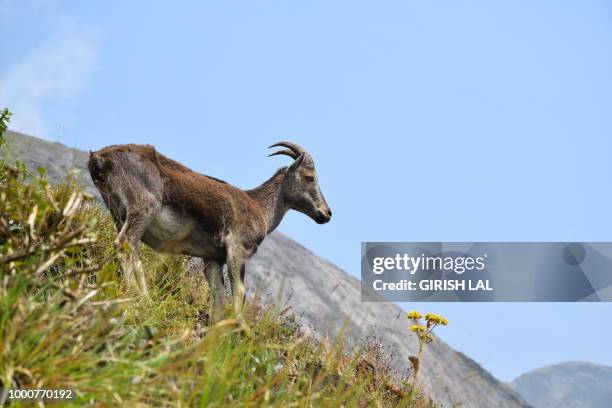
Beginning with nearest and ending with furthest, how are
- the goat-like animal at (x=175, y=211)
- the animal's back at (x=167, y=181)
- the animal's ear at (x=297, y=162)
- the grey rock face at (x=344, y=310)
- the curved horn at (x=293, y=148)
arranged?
1. the goat-like animal at (x=175, y=211)
2. the animal's back at (x=167, y=181)
3. the animal's ear at (x=297, y=162)
4. the curved horn at (x=293, y=148)
5. the grey rock face at (x=344, y=310)

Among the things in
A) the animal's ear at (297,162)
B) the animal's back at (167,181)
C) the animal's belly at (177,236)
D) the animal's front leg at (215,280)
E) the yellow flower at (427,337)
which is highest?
the animal's ear at (297,162)

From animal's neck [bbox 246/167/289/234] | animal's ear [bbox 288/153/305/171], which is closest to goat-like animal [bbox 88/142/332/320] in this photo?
animal's neck [bbox 246/167/289/234]

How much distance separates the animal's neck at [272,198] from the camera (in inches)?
394

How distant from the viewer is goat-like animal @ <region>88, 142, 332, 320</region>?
26.9 feet

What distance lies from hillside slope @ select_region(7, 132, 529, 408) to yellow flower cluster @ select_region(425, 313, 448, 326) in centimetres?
928

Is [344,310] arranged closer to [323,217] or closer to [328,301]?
[328,301]

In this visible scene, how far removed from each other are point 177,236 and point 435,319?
2925 millimetres

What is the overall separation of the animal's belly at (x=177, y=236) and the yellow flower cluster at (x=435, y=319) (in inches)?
102

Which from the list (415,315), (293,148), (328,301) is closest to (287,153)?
(293,148)

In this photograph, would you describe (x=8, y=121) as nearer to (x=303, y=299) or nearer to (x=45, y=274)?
(x=45, y=274)

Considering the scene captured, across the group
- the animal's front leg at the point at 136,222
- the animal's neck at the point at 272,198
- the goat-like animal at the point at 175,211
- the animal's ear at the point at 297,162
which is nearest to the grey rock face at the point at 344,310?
the animal's neck at the point at 272,198

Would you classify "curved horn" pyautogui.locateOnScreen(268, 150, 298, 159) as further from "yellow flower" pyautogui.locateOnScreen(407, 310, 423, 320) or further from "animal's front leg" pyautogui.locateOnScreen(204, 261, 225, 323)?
"yellow flower" pyautogui.locateOnScreen(407, 310, 423, 320)

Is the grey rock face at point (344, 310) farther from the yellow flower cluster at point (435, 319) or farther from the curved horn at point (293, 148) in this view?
the yellow flower cluster at point (435, 319)

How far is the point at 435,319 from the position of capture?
7.50 m
